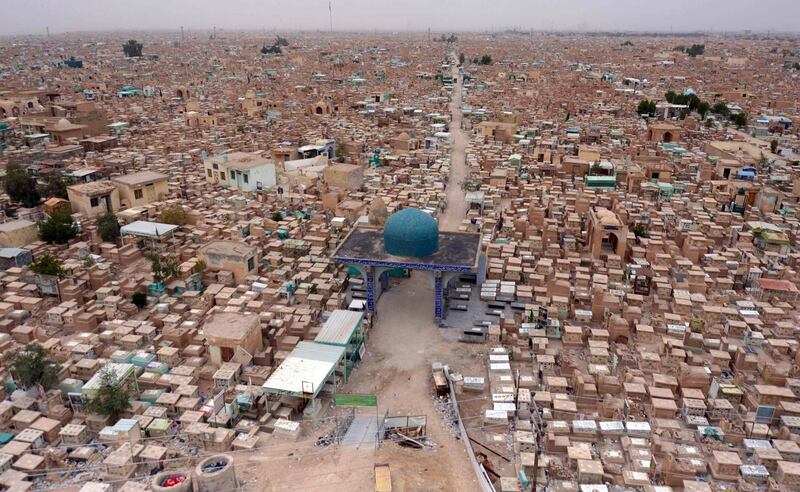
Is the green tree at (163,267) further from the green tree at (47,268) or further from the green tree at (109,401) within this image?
the green tree at (109,401)

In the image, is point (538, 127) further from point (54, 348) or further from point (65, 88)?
point (65, 88)

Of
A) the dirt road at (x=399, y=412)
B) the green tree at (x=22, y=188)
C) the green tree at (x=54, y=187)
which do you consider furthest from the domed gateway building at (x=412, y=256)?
the green tree at (x=22, y=188)

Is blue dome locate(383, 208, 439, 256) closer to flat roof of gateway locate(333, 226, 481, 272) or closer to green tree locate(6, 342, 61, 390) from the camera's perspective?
flat roof of gateway locate(333, 226, 481, 272)

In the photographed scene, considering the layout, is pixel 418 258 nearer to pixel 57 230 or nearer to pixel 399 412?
pixel 399 412

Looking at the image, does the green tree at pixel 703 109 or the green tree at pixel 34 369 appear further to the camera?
the green tree at pixel 703 109

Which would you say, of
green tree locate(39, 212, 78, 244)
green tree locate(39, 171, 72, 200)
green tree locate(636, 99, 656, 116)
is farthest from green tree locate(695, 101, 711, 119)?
green tree locate(39, 212, 78, 244)

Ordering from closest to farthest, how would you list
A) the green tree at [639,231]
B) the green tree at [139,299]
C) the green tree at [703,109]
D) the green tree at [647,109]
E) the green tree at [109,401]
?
the green tree at [109,401], the green tree at [139,299], the green tree at [639,231], the green tree at [703,109], the green tree at [647,109]

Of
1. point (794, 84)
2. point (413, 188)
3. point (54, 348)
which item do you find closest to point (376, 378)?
point (54, 348)
